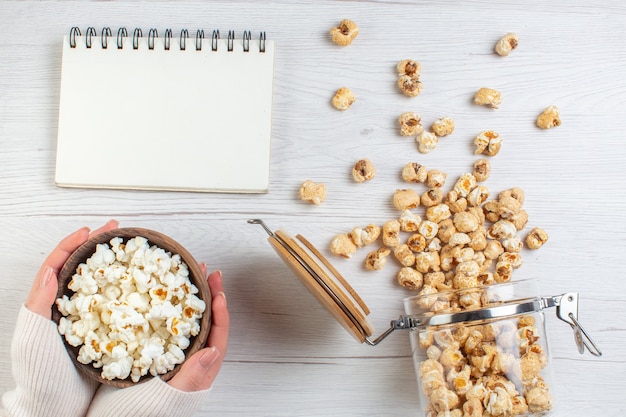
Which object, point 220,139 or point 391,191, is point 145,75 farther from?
point 391,191

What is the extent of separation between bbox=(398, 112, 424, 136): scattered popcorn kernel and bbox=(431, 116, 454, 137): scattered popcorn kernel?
1.0 inches

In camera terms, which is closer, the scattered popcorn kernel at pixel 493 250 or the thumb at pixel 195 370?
the thumb at pixel 195 370

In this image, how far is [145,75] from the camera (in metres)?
0.98

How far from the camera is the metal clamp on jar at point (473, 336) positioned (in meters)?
0.81

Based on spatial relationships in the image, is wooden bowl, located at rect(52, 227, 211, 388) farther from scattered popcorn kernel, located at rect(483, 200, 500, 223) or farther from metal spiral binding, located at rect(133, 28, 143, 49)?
scattered popcorn kernel, located at rect(483, 200, 500, 223)

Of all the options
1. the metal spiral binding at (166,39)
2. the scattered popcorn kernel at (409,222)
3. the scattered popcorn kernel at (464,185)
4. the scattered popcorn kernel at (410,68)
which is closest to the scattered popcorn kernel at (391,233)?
the scattered popcorn kernel at (409,222)

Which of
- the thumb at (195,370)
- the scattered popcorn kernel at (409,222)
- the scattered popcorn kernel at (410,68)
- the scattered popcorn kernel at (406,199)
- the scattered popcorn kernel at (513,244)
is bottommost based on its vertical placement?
the thumb at (195,370)

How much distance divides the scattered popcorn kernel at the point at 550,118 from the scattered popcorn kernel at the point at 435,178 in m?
0.18

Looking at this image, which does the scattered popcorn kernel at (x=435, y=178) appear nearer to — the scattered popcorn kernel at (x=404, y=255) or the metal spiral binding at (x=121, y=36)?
the scattered popcorn kernel at (x=404, y=255)

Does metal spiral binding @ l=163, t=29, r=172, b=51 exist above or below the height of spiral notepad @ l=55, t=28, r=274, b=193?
above

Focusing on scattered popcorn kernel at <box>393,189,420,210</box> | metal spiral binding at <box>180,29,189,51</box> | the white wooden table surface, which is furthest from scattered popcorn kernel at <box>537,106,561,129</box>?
metal spiral binding at <box>180,29,189,51</box>

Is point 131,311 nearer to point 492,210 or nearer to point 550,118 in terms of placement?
point 492,210

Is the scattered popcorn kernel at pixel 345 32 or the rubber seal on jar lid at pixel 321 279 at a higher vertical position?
the scattered popcorn kernel at pixel 345 32

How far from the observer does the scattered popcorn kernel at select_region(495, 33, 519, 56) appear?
0.99 m
